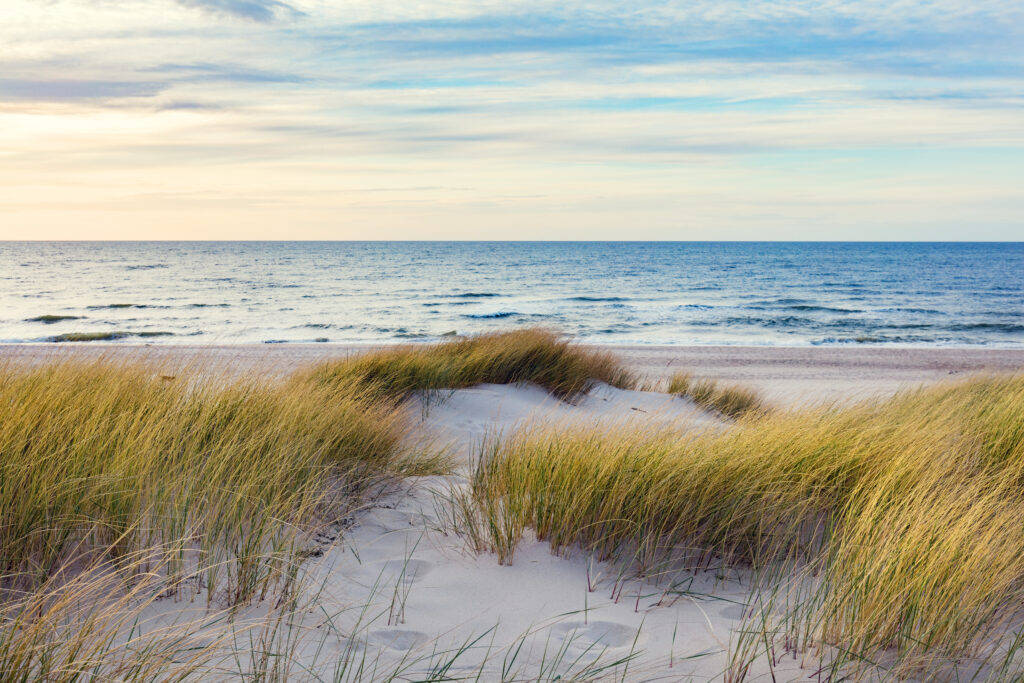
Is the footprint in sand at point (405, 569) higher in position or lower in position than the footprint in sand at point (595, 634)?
higher

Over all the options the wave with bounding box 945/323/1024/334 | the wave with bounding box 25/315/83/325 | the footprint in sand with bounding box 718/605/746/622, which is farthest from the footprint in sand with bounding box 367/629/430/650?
the wave with bounding box 945/323/1024/334

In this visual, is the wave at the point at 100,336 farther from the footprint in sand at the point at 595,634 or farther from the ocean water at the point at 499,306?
the footprint in sand at the point at 595,634

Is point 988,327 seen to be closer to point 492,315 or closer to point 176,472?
point 492,315

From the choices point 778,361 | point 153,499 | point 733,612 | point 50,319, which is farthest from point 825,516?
point 50,319

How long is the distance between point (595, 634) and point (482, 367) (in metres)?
5.97

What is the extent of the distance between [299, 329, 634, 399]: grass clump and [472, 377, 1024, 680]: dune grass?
333 cm

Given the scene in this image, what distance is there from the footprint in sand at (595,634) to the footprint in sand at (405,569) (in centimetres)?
70

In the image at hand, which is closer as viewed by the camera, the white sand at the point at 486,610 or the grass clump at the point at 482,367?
the white sand at the point at 486,610

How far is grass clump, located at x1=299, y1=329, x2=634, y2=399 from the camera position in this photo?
7.05 meters

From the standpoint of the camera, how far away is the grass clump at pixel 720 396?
29.8 feet

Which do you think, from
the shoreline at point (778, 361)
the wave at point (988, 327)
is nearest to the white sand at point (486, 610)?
the shoreline at point (778, 361)

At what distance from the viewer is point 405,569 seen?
9.43 ft

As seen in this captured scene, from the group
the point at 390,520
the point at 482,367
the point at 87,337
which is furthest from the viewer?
the point at 87,337

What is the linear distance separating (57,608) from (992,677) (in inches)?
112
